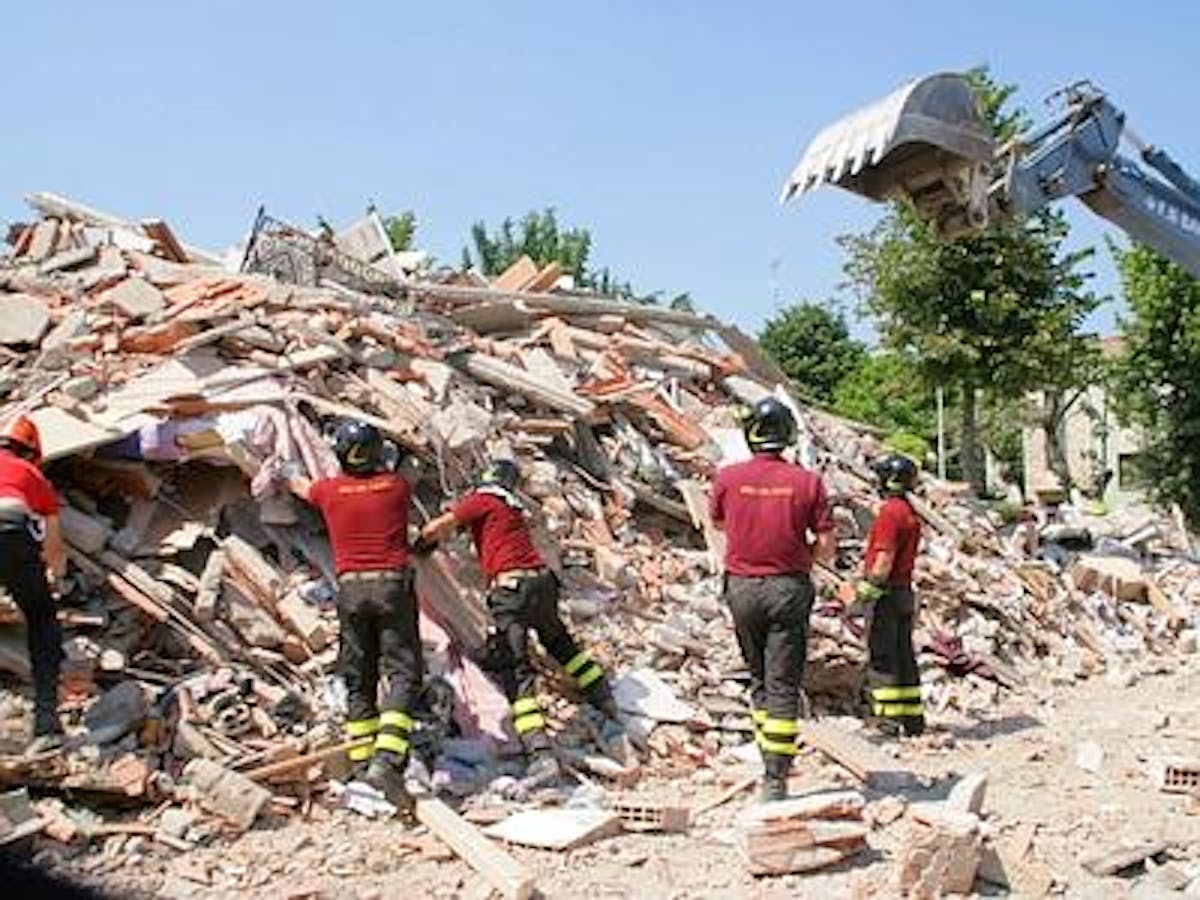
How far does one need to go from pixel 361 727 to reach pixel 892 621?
3.63 m

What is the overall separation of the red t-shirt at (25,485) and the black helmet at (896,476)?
512 cm

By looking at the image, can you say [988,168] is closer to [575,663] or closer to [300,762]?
[575,663]

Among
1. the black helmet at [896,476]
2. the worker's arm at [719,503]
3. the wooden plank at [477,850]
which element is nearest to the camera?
the wooden plank at [477,850]

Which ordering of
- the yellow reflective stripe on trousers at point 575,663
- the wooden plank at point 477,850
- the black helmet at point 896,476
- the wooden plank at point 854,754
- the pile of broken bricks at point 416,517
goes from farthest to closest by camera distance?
1. the black helmet at point 896,476
2. the yellow reflective stripe on trousers at point 575,663
3. the wooden plank at point 854,754
4. the pile of broken bricks at point 416,517
5. the wooden plank at point 477,850

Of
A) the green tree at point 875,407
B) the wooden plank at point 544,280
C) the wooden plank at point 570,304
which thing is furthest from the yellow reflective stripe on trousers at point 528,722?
the green tree at point 875,407

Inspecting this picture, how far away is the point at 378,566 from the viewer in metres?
6.60

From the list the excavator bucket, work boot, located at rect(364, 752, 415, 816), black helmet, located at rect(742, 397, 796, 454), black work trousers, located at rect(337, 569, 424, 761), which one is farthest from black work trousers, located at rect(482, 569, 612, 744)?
the excavator bucket

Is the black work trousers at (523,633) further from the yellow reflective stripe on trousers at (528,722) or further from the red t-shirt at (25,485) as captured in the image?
the red t-shirt at (25,485)

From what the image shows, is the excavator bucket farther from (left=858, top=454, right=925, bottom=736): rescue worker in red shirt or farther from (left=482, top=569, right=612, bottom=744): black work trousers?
(left=482, top=569, right=612, bottom=744): black work trousers

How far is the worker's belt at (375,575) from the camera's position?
658 centimetres

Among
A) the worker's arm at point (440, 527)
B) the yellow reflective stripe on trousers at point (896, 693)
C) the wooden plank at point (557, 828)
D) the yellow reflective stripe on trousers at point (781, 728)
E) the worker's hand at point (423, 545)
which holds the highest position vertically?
the worker's arm at point (440, 527)

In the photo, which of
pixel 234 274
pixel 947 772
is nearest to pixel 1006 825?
pixel 947 772

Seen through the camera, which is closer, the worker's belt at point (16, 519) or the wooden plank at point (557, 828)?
the wooden plank at point (557, 828)

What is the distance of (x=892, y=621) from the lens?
8.48m
